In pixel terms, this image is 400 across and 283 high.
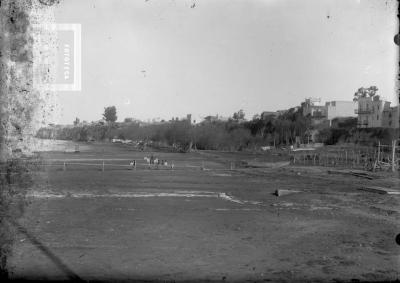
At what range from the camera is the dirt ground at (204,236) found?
29.3ft

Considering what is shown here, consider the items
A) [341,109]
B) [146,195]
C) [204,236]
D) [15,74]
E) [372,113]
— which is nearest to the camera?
[15,74]

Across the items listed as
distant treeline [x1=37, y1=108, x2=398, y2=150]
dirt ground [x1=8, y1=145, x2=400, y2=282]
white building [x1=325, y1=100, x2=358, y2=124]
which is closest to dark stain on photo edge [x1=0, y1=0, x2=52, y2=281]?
dirt ground [x1=8, y1=145, x2=400, y2=282]

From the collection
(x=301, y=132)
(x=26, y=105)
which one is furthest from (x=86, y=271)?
(x=301, y=132)

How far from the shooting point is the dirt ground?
29.3 feet

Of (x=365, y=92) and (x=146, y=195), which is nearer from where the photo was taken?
(x=146, y=195)

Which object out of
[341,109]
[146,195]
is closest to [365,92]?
[341,109]

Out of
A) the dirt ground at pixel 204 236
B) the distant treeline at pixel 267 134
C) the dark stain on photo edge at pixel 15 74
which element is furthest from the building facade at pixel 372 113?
the dark stain on photo edge at pixel 15 74

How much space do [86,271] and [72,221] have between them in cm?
536

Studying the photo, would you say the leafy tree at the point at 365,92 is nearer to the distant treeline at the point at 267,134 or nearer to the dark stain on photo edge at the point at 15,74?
the distant treeline at the point at 267,134

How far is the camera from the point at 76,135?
178 meters

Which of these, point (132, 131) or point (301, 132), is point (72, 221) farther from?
point (132, 131)

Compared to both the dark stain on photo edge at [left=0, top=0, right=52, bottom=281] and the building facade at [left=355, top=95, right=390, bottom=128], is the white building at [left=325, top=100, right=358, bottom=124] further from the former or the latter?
the dark stain on photo edge at [left=0, top=0, right=52, bottom=281]

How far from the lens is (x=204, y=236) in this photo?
1212 cm

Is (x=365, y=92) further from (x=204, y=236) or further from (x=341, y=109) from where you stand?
(x=204, y=236)
